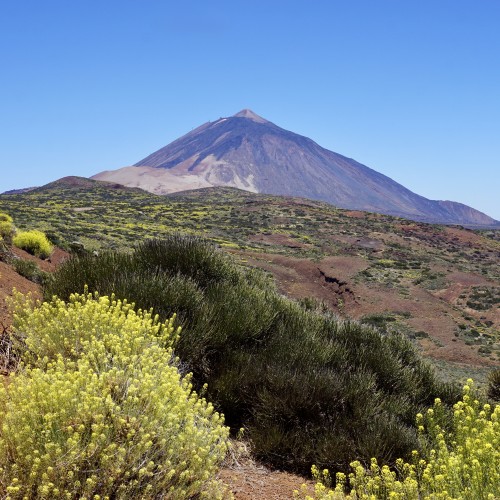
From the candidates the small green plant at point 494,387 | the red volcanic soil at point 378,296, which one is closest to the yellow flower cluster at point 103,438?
the small green plant at point 494,387

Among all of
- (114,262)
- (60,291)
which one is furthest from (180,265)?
(60,291)

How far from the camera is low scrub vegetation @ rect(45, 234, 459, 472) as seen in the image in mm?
5355

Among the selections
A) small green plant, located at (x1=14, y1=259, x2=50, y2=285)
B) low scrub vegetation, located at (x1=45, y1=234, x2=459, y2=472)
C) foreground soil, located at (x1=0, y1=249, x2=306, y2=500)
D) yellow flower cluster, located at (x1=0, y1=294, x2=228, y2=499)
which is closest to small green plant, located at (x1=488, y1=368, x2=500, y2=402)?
low scrub vegetation, located at (x1=45, y1=234, x2=459, y2=472)

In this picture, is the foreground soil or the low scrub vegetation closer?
the foreground soil

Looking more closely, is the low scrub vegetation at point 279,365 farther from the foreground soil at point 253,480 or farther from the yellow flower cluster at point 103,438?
the yellow flower cluster at point 103,438

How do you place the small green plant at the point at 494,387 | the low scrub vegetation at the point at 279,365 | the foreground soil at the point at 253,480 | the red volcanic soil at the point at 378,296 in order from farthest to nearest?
the red volcanic soil at the point at 378,296 < the small green plant at the point at 494,387 < the low scrub vegetation at the point at 279,365 < the foreground soil at the point at 253,480

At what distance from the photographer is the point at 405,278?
40219 mm

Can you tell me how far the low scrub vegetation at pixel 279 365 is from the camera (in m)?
5.36

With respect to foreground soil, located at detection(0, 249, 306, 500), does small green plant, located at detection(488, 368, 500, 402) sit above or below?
below

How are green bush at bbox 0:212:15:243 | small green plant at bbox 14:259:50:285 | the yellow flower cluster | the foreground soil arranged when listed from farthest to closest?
green bush at bbox 0:212:15:243, small green plant at bbox 14:259:50:285, the foreground soil, the yellow flower cluster

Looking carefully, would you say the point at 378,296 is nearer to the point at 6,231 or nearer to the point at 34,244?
the point at 34,244

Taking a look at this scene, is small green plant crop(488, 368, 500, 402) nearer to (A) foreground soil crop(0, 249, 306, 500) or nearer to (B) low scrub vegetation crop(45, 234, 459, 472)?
(B) low scrub vegetation crop(45, 234, 459, 472)

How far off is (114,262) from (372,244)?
50.3 metres

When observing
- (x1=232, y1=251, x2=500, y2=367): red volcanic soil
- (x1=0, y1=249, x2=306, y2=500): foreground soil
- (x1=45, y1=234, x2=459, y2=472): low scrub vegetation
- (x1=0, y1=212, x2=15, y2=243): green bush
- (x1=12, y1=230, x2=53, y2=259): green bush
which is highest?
(x1=0, y1=212, x2=15, y2=243): green bush
